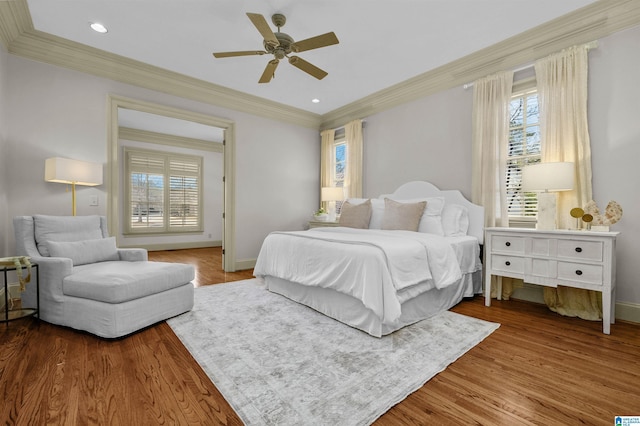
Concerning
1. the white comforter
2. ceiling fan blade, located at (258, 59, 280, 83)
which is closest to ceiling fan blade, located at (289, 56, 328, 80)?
ceiling fan blade, located at (258, 59, 280, 83)

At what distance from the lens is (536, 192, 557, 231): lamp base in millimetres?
2818

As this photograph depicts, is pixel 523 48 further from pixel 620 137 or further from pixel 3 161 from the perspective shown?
pixel 3 161

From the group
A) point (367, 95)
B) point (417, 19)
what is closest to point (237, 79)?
point (367, 95)

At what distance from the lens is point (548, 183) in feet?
9.03

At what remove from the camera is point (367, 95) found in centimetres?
487

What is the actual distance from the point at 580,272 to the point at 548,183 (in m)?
0.82

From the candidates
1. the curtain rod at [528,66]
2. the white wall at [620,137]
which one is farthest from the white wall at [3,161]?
the white wall at [620,137]

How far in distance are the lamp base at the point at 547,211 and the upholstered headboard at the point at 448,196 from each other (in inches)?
26.2

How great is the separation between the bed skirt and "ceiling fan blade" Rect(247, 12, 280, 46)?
7.68 ft

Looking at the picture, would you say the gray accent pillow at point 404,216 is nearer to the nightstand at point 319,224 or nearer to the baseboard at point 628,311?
the nightstand at point 319,224

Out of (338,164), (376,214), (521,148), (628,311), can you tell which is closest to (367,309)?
(376,214)

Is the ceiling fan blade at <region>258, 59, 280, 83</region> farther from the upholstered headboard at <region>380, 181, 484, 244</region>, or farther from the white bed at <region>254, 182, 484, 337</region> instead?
the upholstered headboard at <region>380, 181, 484, 244</region>

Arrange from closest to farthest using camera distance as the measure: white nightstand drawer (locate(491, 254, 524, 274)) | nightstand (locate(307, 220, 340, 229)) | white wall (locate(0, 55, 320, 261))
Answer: white nightstand drawer (locate(491, 254, 524, 274))
white wall (locate(0, 55, 320, 261))
nightstand (locate(307, 220, 340, 229))

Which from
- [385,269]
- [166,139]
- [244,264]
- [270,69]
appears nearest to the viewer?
[385,269]
